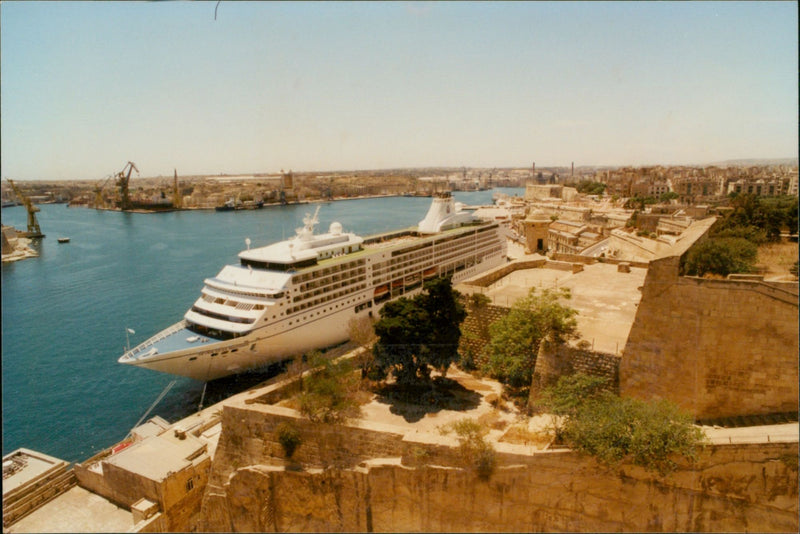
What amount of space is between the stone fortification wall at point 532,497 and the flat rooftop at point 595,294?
2969mm

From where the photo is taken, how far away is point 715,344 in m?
8.21

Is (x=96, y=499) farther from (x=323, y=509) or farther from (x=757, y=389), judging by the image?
(x=757, y=389)

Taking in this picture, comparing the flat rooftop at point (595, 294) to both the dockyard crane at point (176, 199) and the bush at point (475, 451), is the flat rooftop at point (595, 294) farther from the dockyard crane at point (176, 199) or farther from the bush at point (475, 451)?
the dockyard crane at point (176, 199)

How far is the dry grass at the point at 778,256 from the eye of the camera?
10450 mm

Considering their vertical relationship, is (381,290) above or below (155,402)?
above

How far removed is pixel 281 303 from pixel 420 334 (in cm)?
670

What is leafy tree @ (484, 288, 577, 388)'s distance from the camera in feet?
36.4

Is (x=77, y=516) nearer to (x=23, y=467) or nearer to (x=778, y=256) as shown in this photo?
(x=23, y=467)

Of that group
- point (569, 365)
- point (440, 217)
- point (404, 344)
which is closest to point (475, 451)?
point (569, 365)

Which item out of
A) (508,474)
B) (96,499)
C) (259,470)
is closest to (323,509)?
(259,470)

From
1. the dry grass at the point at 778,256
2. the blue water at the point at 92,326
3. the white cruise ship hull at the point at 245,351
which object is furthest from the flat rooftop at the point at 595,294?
the blue water at the point at 92,326

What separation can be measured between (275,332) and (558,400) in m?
10.5

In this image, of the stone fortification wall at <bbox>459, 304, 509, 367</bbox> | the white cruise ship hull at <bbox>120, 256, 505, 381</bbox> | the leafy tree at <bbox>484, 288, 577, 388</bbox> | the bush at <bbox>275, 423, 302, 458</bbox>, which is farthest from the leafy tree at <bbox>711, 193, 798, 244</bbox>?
the white cruise ship hull at <bbox>120, 256, 505, 381</bbox>

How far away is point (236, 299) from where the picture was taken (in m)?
17.0
